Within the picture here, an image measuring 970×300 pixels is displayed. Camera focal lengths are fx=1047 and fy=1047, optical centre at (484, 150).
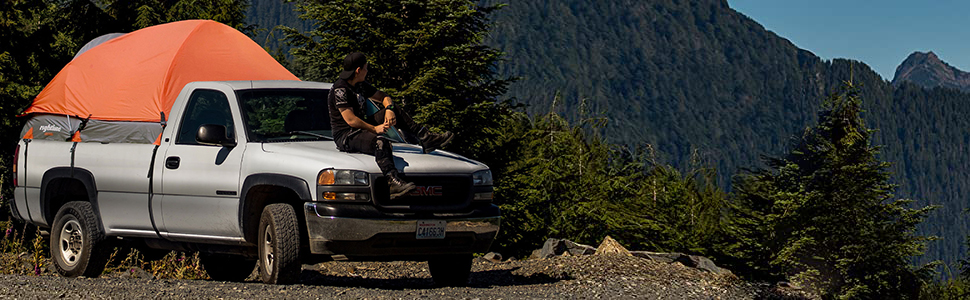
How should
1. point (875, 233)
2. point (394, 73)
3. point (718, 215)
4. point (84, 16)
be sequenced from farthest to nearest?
1. point (718, 215)
2. point (875, 233)
3. point (84, 16)
4. point (394, 73)

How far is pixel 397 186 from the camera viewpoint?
782 cm

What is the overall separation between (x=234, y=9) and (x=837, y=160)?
2635cm

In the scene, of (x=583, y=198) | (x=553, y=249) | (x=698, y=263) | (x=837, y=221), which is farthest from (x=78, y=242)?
(x=837, y=221)

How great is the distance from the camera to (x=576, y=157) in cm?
4634

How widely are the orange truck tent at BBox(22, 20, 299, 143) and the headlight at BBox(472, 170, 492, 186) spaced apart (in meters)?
7.01

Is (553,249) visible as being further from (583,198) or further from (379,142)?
(583,198)

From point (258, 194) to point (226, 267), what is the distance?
10.1 feet

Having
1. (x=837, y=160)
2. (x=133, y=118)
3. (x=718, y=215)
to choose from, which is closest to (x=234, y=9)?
(x=837, y=160)

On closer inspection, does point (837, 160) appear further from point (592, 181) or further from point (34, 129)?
point (34, 129)

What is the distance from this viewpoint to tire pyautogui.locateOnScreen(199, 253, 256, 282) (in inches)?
434

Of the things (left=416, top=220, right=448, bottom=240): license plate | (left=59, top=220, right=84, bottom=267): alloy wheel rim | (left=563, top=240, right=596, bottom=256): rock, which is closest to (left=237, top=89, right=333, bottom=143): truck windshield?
(left=416, top=220, right=448, bottom=240): license plate

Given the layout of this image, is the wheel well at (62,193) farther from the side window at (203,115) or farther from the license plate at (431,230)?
the license plate at (431,230)

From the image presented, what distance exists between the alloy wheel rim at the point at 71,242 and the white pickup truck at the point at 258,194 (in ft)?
0.04

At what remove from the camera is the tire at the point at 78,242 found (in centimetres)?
948
